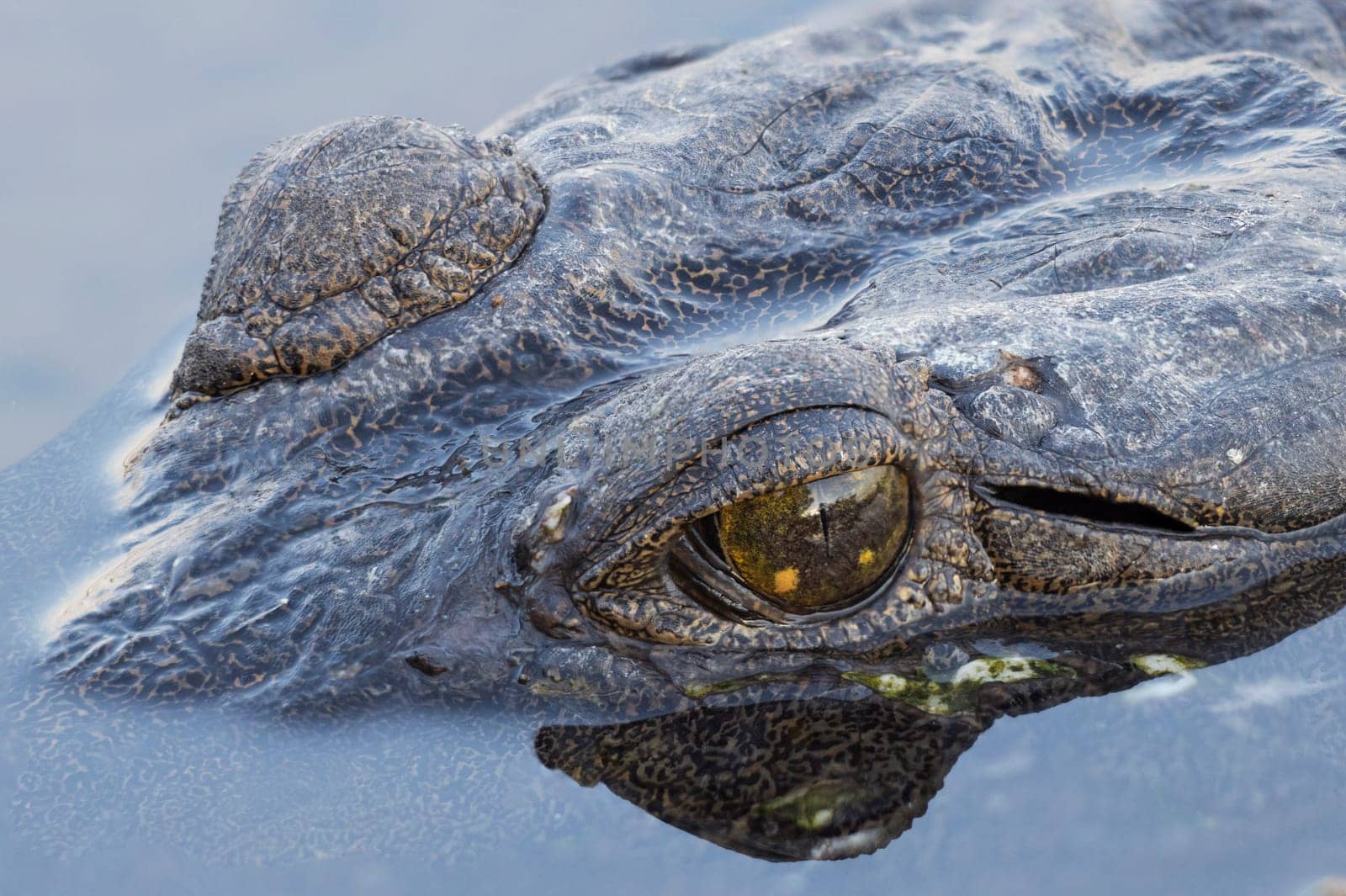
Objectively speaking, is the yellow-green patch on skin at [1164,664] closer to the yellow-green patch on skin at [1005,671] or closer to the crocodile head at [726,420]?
the crocodile head at [726,420]

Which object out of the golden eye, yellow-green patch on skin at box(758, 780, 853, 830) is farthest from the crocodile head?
yellow-green patch on skin at box(758, 780, 853, 830)

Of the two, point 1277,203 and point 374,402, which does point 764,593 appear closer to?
point 374,402

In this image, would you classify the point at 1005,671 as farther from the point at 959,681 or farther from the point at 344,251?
the point at 344,251

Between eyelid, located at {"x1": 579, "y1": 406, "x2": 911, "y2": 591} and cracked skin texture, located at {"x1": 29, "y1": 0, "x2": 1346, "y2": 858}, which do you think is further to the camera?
cracked skin texture, located at {"x1": 29, "y1": 0, "x2": 1346, "y2": 858}

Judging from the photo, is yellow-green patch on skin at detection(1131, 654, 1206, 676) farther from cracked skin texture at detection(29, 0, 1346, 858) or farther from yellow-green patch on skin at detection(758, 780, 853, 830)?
yellow-green patch on skin at detection(758, 780, 853, 830)

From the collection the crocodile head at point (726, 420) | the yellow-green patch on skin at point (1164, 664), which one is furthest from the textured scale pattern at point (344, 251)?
the yellow-green patch on skin at point (1164, 664)

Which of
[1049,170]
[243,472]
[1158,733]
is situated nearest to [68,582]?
[243,472]

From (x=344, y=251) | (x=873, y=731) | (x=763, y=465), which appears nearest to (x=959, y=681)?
(x=873, y=731)
